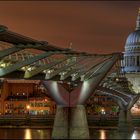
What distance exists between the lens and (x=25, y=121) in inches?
4535

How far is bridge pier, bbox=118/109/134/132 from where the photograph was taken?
9941cm

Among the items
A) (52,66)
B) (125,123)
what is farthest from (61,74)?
(125,123)

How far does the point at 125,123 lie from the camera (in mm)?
102188

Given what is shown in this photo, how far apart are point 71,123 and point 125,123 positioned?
34.7m

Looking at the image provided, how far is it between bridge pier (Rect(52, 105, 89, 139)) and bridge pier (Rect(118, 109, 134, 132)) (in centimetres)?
2836

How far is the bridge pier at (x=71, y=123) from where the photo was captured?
67.8m

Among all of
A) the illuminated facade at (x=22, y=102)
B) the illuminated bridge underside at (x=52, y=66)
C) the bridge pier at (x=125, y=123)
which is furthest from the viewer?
the illuminated facade at (x=22, y=102)

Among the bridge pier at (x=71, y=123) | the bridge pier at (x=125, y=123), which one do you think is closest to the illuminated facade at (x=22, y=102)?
the bridge pier at (x=125, y=123)

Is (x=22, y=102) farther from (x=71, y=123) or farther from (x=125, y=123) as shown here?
(x=71, y=123)

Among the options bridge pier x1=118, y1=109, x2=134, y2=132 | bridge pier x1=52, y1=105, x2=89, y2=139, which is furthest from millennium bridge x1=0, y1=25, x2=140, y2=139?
bridge pier x1=118, y1=109, x2=134, y2=132

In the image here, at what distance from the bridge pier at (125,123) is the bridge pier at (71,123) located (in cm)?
2836

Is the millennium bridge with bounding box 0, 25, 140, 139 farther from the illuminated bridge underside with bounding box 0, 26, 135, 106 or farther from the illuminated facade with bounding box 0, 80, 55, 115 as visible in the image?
→ the illuminated facade with bounding box 0, 80, 55, 115

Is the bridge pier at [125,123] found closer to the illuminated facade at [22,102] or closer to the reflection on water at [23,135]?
the reflection on water at [23,135]

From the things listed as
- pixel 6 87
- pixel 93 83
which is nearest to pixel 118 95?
pixel 93 83
